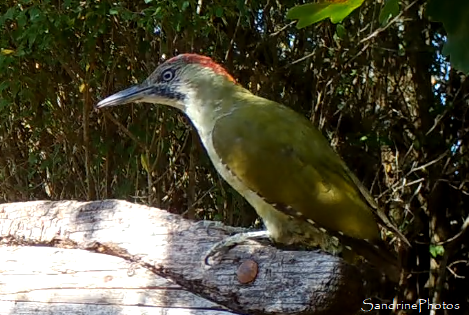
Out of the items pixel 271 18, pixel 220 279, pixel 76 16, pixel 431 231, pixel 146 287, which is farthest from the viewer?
pixel 431 231

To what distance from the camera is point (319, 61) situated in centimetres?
312

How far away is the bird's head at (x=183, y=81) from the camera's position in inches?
72.3

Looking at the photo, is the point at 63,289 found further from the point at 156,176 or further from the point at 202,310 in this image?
the point at 156,176

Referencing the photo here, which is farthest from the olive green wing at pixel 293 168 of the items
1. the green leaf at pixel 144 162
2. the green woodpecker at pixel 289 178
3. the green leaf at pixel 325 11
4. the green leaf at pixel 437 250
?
the green leaf at pixel 437 250

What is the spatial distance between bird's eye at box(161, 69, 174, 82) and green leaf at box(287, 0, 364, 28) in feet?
2.69

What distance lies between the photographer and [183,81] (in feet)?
6.10

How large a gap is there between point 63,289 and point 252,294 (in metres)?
0.46

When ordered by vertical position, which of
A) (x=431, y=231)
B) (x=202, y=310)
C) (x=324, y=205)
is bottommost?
(x=431, y=231)

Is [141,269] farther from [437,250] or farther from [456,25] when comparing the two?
[437,250]

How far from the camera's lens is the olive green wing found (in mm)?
1507

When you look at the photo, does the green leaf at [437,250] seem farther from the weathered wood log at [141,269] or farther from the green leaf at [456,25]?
the green leaf at [456,25]

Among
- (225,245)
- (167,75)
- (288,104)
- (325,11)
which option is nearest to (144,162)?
(288,104)

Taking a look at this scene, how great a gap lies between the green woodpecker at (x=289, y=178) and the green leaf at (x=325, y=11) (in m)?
0.49

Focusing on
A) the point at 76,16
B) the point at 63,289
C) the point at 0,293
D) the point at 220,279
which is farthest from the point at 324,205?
the point at 76,16
